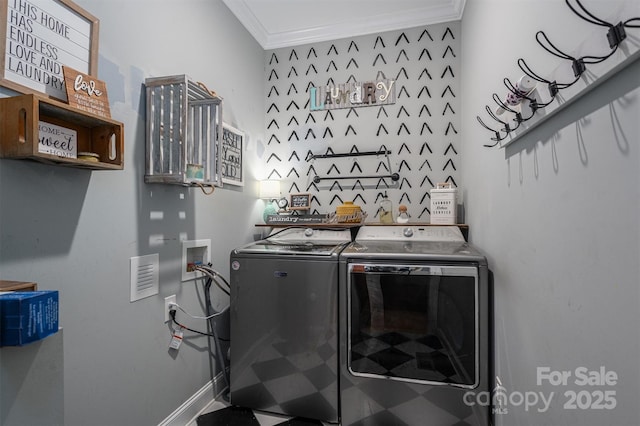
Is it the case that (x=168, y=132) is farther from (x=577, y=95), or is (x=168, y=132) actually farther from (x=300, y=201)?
(x=577, y=95)

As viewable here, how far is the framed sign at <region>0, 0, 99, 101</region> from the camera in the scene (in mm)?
919

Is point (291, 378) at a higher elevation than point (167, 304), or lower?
lower

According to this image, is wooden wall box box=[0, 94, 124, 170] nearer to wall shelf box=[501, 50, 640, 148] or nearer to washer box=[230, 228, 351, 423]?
washer box=[230, 228, 351, 423]

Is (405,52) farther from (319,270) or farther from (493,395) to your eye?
(493,395)

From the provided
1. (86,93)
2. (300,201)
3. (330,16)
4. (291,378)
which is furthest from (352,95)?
(291,378)

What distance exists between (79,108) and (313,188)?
1825 mm

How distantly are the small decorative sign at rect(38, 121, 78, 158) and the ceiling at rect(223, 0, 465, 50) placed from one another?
166 centimetres

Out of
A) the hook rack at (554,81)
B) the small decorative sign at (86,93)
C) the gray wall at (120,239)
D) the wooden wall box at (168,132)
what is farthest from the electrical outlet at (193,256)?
the hook rack at (554,81)

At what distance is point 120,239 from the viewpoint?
51.2 inches

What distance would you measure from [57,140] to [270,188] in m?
1.62

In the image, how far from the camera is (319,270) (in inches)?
65.5

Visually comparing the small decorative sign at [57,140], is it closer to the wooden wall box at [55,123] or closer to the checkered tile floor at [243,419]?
the wooden wall box at [55,123]

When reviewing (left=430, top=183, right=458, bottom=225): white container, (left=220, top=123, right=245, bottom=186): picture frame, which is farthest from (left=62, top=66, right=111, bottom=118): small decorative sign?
(left=430, top=183, right=458, bottom=225): white container

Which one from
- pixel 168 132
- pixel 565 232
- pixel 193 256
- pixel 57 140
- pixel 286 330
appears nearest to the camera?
pixel 565 232
